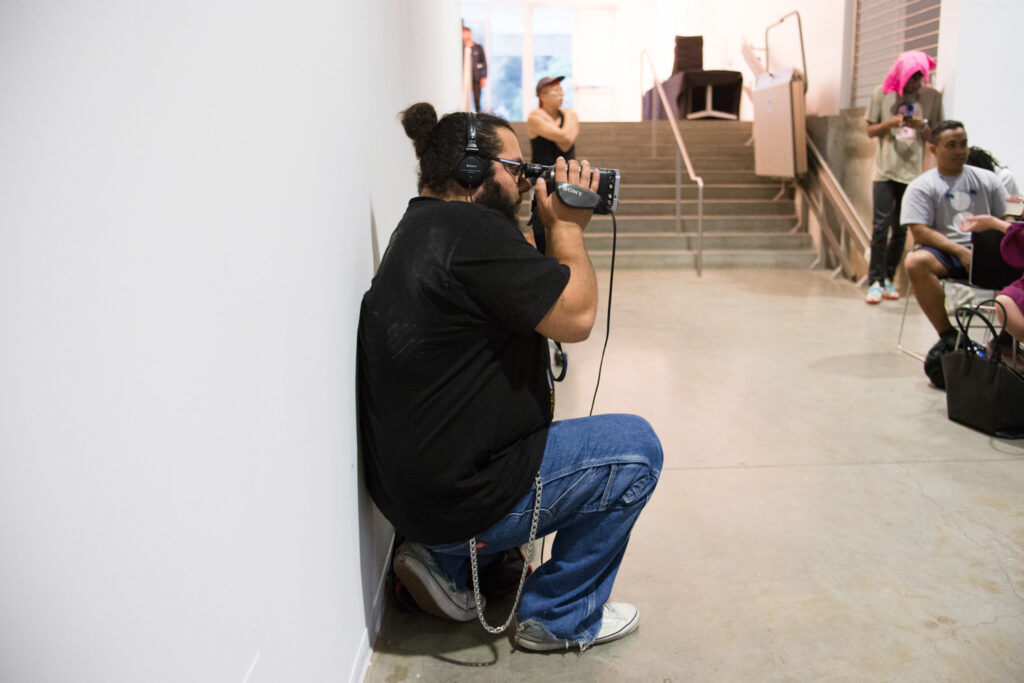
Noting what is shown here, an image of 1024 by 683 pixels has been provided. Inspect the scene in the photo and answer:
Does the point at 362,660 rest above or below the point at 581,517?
below

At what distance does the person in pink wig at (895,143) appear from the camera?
5.67m

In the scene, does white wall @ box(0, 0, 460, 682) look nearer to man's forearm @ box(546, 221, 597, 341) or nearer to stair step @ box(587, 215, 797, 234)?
man's forearm @ box(546, 221, 597, 341)

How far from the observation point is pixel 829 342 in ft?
15.3

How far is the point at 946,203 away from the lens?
405 cm

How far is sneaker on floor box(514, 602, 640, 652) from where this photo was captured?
1.75m

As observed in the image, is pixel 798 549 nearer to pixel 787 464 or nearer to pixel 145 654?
pixel 787 464

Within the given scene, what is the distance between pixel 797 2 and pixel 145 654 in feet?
31.2

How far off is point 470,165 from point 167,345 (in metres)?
0.98

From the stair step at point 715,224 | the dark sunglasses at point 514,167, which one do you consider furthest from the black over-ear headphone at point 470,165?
the stair step at point 715,224

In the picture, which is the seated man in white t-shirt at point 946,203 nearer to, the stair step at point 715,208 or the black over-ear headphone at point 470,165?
the black over-ear headphone at point 470,165

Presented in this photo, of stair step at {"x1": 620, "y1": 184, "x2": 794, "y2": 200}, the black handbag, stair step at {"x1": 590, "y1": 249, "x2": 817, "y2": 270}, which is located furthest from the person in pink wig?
the black handbag

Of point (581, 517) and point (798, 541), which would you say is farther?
point (798, 541)

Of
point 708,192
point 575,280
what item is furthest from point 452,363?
point 708,192

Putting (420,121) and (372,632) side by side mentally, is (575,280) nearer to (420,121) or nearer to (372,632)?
(420,121)
